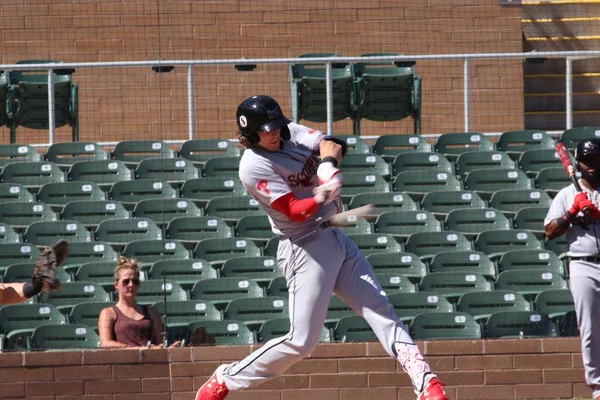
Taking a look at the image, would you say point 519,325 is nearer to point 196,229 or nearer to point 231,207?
point 196,229

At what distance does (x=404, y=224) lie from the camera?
31.2 ft

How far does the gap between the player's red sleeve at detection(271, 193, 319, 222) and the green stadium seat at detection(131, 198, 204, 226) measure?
14.3 feet

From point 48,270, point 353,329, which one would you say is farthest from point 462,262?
point 48,270

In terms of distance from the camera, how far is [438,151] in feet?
36.8

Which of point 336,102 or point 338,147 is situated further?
point 336,102

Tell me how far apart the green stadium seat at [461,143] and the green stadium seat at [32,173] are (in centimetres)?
363

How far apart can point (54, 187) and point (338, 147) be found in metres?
5.29

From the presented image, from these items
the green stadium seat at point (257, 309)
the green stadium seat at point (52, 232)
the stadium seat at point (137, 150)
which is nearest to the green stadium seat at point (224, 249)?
the green stadium seat at point (52, 232)

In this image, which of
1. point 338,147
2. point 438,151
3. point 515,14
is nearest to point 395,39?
point 515,14

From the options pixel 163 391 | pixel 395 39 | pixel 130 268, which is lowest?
pixel 163 391

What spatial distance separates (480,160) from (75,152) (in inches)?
152

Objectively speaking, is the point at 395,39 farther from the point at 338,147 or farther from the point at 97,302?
the point at 338,147

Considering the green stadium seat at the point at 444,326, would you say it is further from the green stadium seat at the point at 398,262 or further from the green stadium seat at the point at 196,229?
the green stadium seat at the point at 196,229

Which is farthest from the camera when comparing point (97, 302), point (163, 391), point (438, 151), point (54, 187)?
point (438, 151)
